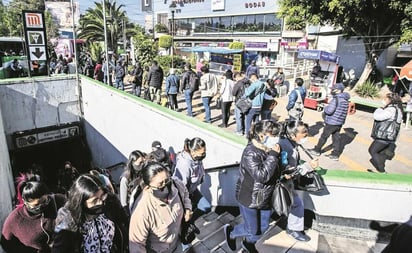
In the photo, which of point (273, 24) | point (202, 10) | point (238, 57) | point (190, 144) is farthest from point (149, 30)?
point (190, 144)

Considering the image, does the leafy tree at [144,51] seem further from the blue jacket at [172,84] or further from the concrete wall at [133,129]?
the blue jacket at [172,84]

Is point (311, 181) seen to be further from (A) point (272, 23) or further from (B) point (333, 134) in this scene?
(A) point (272, 23)

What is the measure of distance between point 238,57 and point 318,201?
60.1ft

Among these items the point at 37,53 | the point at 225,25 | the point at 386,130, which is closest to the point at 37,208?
the point at 386,130

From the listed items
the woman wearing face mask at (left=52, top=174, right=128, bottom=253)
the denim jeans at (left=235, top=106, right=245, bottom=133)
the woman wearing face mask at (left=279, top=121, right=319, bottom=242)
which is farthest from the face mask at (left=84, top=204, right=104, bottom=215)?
the denim jeans at (left=235, top=106, right=245, bottom=133)

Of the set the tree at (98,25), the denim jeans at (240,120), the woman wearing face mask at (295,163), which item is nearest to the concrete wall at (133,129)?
the woman wearing face mask at (295,163)

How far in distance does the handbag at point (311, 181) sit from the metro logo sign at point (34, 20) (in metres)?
10.1

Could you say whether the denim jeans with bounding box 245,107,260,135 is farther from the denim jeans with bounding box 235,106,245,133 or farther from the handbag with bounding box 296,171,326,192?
the handbag with bounding box 296,171,326,192

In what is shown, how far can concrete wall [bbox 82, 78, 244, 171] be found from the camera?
16.2ft

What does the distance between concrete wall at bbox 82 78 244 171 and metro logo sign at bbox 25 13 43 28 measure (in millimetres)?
2252

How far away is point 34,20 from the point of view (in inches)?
376

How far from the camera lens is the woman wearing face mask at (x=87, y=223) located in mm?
2021

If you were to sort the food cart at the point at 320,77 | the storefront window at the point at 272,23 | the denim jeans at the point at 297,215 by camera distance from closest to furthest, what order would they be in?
the denim jeans at the point at 297,215 → the food cart at the point at 320,77 → the storefront window at the point at 272,23

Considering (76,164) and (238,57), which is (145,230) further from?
(238,57)
